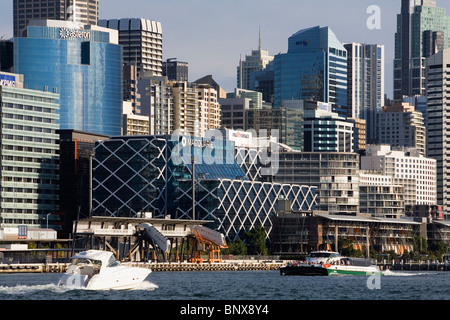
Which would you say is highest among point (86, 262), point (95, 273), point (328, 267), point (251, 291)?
point (86, 262)

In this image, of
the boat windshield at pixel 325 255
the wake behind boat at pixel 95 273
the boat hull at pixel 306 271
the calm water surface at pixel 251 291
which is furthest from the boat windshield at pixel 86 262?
the boat windshield at pixel 325 255

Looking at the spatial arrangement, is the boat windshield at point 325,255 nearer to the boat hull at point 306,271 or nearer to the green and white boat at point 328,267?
the green and white boat at point 328,267

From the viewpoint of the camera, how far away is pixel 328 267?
177 meters

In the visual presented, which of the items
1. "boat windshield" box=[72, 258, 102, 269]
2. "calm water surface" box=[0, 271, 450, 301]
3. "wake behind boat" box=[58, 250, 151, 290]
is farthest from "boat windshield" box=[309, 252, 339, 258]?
"boat windshield" box=[72, 258, 102, 269]

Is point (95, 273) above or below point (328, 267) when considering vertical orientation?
above

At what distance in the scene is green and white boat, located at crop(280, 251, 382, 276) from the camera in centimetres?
17662

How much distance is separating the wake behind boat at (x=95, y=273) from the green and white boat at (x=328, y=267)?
214 feet

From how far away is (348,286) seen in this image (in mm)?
140250

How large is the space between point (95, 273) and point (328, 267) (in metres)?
70.0

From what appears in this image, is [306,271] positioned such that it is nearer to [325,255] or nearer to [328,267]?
[328,267]

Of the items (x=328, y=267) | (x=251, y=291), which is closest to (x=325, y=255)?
(x=328, y=267)
